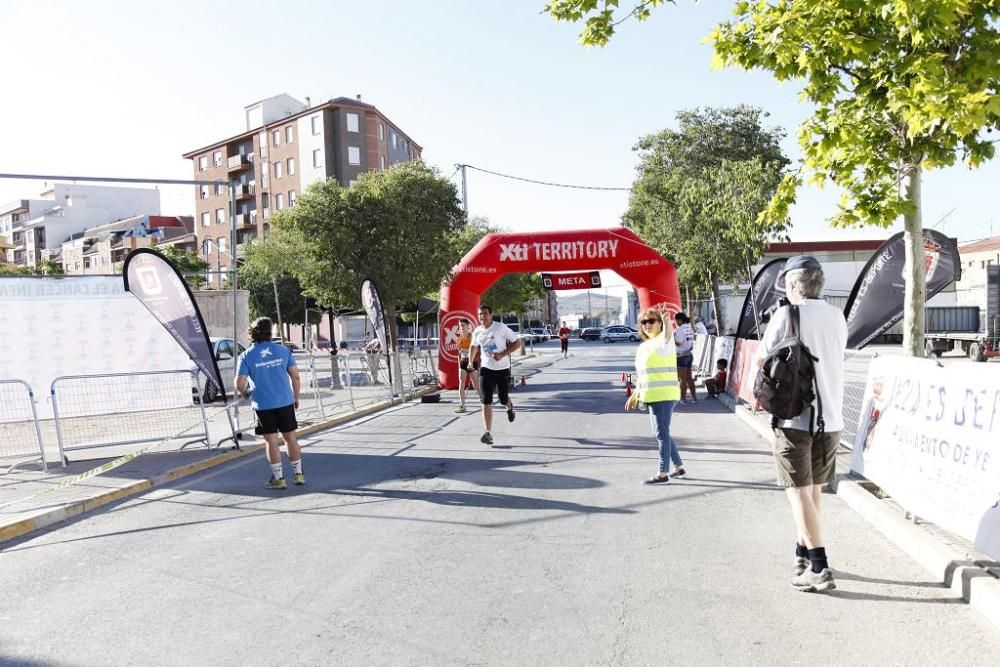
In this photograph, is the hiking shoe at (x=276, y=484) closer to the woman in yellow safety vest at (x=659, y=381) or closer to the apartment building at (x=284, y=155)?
the woman in yellow safety vest at (x=659, y=381)

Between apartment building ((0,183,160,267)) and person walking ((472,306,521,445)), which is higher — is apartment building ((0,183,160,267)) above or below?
above

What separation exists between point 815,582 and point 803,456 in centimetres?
71

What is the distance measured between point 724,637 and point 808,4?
5570 mm

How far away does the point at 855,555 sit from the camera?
5.26 m

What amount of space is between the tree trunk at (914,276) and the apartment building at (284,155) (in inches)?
2068

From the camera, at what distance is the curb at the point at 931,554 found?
13.7ft

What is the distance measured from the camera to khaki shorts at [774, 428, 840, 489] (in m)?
4.59

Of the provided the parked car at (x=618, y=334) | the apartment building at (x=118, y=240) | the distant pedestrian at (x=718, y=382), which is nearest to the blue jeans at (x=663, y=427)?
the distant pedestrian at (x=718, y=382)

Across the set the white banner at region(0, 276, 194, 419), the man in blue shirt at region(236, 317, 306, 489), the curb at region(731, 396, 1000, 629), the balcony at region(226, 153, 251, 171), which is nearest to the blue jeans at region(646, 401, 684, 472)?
the curb at region(731, 396, 1000, 629)

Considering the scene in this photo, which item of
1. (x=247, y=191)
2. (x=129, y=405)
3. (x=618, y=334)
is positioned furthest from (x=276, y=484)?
(x=247, y=191)

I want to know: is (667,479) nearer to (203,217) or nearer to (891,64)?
(891,64)

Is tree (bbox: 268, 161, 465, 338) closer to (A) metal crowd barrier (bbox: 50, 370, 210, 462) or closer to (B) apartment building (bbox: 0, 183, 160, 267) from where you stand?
(A) metal crowd barrier (bbox: 50, 370, 210, 462)

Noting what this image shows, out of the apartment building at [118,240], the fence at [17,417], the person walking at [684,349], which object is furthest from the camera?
the apartment building at [118,240]

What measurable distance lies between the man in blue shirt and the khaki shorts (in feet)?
15.8
